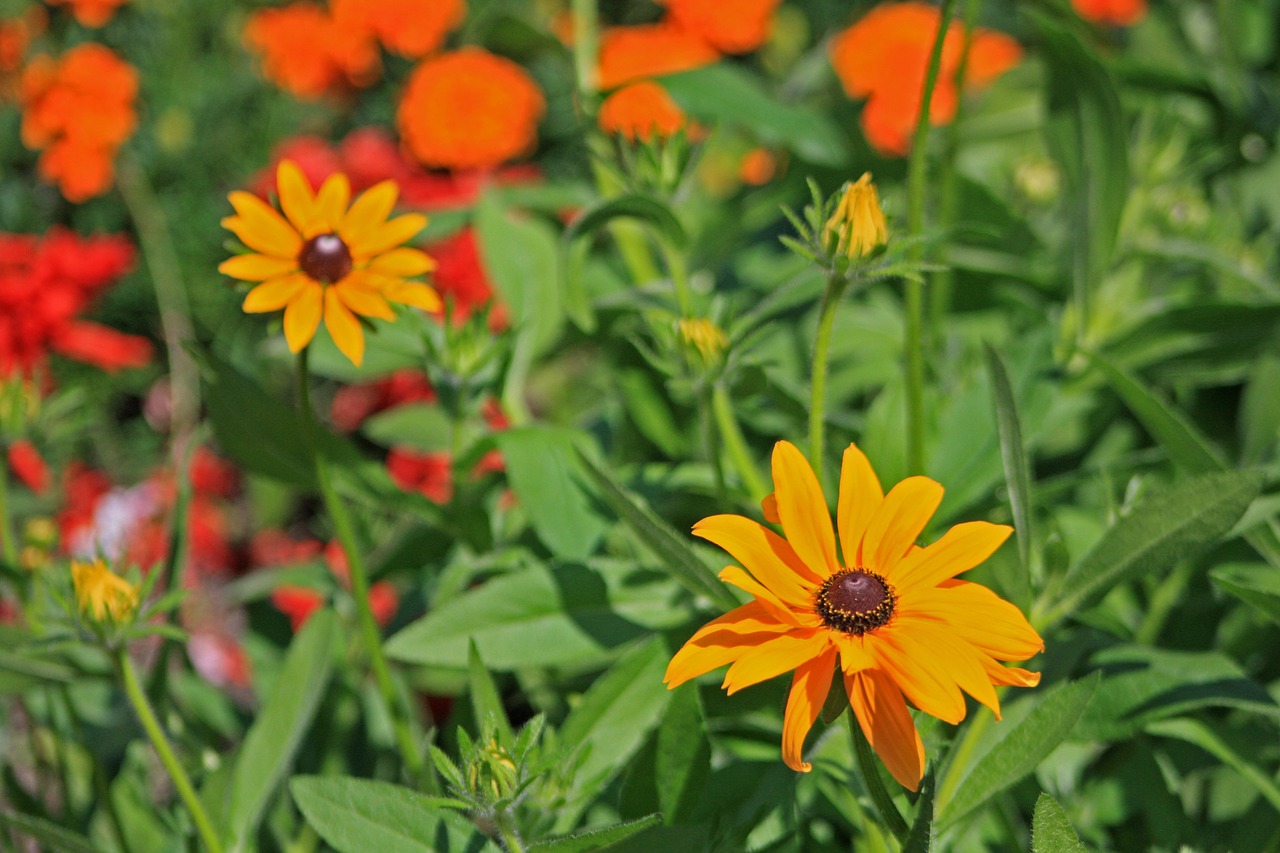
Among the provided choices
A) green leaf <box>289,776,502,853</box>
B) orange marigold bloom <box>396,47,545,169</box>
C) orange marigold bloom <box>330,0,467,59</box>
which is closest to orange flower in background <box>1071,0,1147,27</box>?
orange marigold bloom <box>396,47,545,169</box>

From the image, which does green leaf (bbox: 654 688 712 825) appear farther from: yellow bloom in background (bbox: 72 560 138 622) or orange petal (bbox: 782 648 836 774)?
yellow bloom in background (bbox: 72 560 138 622)

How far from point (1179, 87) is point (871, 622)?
2.86 feet

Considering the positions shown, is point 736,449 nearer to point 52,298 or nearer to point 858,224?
point 858,224

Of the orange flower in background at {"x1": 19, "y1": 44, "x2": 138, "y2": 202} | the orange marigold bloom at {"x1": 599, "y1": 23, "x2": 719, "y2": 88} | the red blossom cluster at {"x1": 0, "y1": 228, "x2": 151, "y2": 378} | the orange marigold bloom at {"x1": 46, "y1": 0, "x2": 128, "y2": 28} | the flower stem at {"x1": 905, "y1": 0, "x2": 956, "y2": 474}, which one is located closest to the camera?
the flower stem at {"x1": 905, "y1": 0, "x2": 956, "y2": 474}

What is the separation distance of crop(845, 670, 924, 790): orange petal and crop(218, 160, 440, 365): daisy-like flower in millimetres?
300

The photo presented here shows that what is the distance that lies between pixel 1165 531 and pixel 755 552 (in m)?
0.25

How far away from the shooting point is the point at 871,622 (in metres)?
0.55

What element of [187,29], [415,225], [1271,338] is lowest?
[1271,338]

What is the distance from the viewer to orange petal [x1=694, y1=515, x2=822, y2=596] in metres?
0.55

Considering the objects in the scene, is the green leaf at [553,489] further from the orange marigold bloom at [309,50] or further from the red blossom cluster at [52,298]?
the orange marigold bloom at [309,50]

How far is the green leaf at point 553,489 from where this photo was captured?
0.82m

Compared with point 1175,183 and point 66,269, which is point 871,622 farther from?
point 66,269

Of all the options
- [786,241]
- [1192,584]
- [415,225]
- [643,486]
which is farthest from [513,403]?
[1192,584]

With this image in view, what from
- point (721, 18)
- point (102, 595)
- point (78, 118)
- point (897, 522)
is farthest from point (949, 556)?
point (78, 118)
